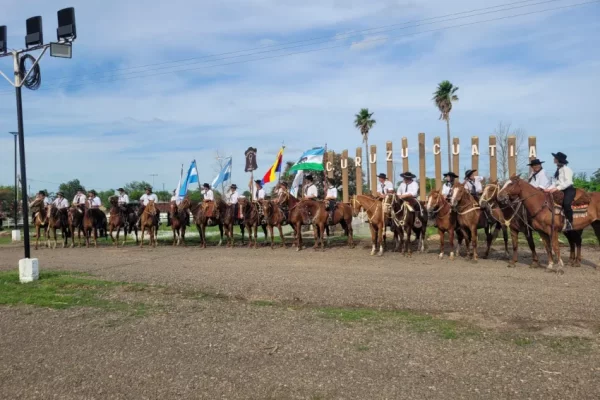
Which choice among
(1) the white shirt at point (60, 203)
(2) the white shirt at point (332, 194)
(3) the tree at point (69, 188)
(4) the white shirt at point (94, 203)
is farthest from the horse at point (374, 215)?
(3) the tree at point (69, 188)

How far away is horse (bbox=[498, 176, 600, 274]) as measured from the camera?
12945 mm

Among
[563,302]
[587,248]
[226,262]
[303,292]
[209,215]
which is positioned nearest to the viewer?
[563,302]

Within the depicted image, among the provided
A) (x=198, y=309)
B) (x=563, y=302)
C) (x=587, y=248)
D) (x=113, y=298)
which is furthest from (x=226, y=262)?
(x=587, y=248)

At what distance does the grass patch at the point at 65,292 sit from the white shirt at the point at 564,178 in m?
10.9

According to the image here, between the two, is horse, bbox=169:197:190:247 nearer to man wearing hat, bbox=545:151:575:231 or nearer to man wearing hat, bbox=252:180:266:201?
man wearing hat, bbox=252:180:266:201

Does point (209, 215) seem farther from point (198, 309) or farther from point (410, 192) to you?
point (198, 309)

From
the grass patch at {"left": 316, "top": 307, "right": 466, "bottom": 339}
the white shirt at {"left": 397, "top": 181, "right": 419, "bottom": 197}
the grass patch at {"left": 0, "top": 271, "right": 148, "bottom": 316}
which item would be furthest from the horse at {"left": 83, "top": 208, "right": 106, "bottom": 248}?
the grass patch at {"left": 316, "top": 307, "right": 466, "bottom": 339}

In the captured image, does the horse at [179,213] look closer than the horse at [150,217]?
No

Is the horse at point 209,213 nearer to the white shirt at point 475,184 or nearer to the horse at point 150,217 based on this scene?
the horse at point 150,217

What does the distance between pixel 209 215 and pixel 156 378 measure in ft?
55.8

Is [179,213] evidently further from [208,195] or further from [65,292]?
[65,292]

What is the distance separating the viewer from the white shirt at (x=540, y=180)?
13961 millimetres

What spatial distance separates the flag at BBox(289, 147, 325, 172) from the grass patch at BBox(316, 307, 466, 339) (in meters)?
15.8

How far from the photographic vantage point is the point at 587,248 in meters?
17.6
